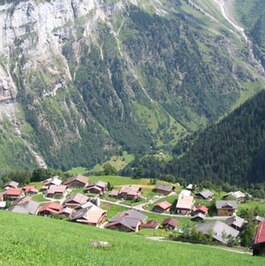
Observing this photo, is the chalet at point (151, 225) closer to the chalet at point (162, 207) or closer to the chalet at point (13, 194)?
the chalet at point (162, 207)

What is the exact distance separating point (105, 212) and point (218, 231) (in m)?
36.2

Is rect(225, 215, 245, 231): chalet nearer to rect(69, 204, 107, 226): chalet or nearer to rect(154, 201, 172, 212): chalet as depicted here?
rect(154, 201, 172, 212): chalet

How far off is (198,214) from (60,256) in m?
110

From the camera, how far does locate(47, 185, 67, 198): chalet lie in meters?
166

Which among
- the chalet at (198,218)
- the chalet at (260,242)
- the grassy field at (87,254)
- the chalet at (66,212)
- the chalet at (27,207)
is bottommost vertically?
the chalet at (198,218)

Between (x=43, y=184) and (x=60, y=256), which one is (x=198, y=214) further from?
(x=60, y=256)

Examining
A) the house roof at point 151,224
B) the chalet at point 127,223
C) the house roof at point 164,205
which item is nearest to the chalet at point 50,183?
the house roof at point 164,205

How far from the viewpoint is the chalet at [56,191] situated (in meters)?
166

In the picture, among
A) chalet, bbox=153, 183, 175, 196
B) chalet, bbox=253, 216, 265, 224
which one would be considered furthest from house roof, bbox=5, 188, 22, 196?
chalet, bbox=253, 216, 265, 224

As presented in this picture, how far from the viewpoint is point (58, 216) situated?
133125 mm

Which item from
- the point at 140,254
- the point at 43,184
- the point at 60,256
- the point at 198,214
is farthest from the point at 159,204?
the point at 60,256

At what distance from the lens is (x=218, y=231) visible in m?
109

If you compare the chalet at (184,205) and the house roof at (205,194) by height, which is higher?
the chalet at (184,205)

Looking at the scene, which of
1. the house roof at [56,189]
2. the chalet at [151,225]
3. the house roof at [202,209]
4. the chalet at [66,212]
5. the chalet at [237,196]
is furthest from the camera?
the chalet at [237,196]
